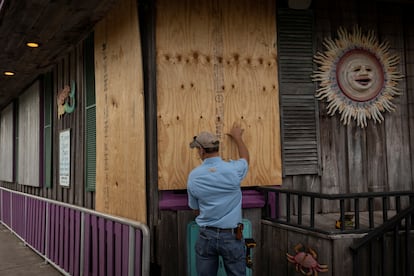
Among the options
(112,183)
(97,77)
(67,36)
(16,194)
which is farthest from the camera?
(16,194)

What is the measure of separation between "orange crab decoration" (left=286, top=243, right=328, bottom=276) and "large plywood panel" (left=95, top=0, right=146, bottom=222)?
169cm

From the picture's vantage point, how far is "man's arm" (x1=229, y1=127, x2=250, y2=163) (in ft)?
15.3

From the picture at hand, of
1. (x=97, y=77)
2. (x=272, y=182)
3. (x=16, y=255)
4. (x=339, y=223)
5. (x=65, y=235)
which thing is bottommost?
(x=16, y=255)

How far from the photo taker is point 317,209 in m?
5.22

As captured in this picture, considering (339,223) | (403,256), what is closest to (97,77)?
(339,223)

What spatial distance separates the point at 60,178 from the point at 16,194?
7.07 ft

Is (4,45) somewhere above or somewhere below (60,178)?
above

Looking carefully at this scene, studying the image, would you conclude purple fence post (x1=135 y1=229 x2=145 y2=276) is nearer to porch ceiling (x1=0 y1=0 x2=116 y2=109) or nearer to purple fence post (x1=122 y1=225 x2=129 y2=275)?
purple fence post (x1=122 y1=225 x2=129 y2=275)

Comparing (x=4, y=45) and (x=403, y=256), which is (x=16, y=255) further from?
(x=403, y=256)

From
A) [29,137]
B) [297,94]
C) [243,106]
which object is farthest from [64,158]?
[297,94]

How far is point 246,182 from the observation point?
4945 mm

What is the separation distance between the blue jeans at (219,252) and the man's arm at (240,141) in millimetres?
1029

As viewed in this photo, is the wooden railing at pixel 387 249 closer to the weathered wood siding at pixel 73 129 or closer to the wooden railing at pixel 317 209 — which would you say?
the wooden railing at pixel 317 209

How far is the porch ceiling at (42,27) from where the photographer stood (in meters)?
5.16
